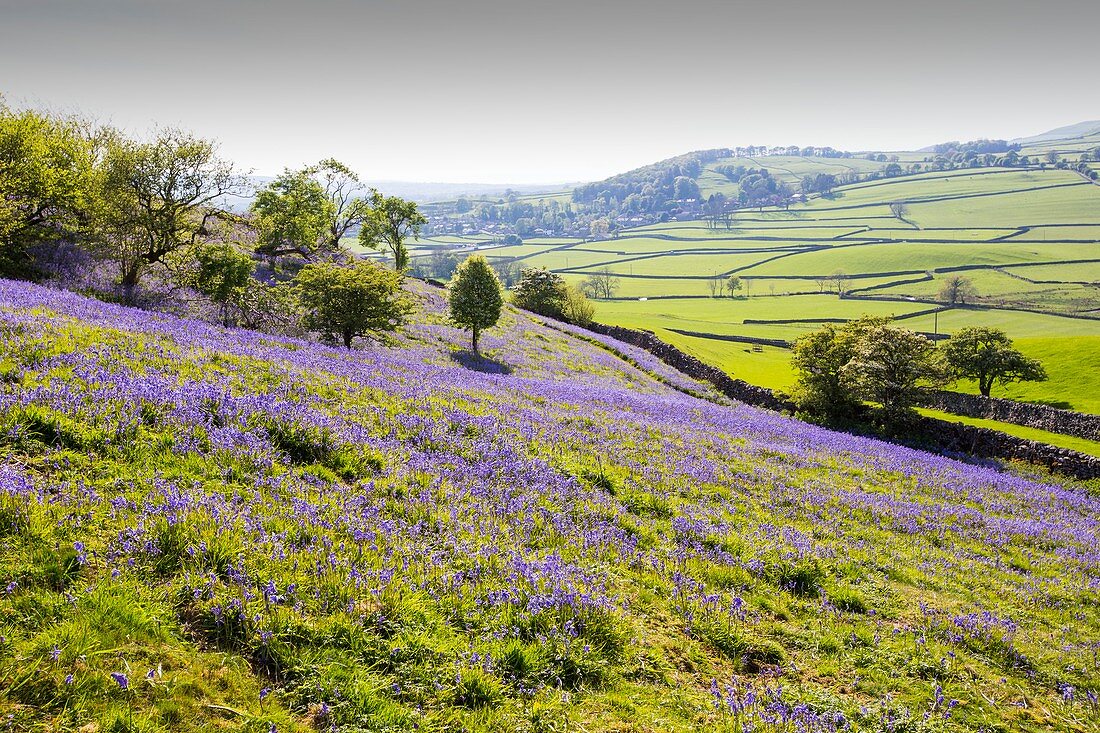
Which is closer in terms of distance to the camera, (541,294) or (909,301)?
(541,294)

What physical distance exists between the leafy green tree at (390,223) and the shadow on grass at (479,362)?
32049mm

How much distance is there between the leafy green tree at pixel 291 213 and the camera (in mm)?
47406

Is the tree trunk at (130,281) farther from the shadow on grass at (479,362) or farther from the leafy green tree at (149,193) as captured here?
the shadow on grass at (479,362)

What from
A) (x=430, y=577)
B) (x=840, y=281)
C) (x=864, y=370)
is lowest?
(x=864, y=370)

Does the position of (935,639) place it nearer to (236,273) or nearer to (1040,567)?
(1040,567)

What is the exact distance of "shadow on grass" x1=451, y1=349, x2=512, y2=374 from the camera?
32.0m

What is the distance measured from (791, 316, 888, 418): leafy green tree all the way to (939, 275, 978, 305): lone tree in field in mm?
120009

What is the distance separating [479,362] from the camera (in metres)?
33.9

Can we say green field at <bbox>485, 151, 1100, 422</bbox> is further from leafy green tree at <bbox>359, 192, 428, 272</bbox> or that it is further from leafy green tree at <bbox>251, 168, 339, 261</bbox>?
leafy green tree at <bbox>251, 168, 339, 261</bbox>

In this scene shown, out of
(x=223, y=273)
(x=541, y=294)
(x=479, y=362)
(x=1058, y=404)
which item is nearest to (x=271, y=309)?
(x=223, y=273)

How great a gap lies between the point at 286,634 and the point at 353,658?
74cm

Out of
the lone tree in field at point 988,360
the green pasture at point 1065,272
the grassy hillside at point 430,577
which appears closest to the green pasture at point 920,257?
the green pasture at point 1065,272

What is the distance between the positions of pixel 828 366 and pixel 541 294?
46280 mm

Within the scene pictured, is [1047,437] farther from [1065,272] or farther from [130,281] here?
[1065,272]
